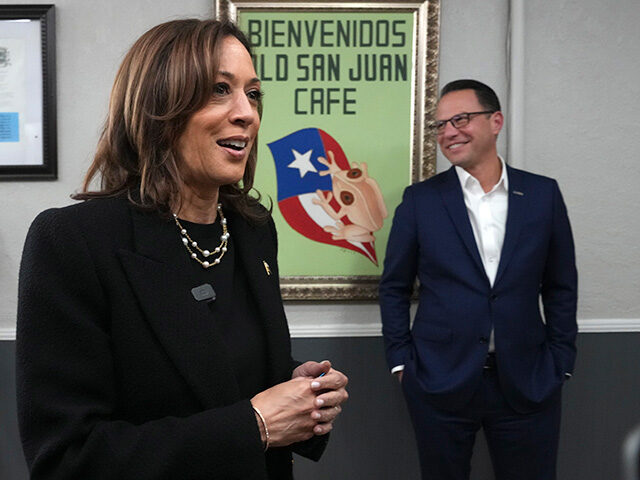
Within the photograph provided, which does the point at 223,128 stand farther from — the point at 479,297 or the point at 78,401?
the point at 479,297

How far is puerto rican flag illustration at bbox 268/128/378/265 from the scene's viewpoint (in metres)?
2.85

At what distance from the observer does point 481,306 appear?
231 centimetres

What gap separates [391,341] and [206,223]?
1345mm

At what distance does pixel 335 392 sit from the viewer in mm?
1182

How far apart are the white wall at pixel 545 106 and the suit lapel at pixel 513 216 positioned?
508mm

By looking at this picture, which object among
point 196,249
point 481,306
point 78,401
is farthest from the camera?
point 481,306

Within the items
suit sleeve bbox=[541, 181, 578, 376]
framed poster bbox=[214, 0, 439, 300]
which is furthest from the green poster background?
suit sleeve bbox=[541, 181, 578, 376]

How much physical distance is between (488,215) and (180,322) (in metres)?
1.61

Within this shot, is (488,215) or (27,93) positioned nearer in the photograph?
(488,215)

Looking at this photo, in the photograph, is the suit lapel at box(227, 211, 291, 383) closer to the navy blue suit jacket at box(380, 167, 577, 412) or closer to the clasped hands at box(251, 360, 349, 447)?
the clasped hands at box(251, 360, 349, 447)

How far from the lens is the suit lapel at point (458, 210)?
2332 mm

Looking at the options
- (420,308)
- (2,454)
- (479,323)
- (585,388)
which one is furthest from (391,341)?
(2,454)

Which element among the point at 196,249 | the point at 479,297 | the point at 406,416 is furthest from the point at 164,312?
the point at 406,416

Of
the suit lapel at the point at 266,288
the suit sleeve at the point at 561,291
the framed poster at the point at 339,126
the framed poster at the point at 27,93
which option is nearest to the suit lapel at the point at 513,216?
the suit sleeve at the point at 561,291
